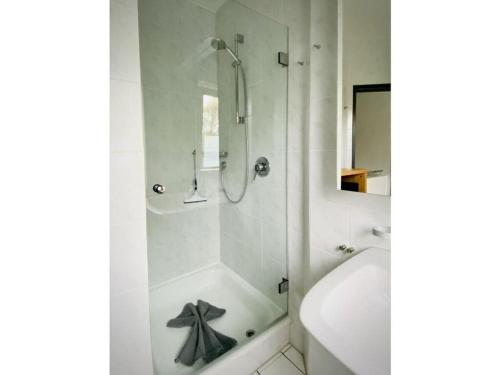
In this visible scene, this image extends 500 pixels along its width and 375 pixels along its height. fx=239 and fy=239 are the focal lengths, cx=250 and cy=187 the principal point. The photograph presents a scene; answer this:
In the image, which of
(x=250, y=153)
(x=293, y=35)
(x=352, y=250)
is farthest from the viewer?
(x=250, y=153)

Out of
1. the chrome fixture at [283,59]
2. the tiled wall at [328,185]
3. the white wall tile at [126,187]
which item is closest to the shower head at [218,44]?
the chrome fixture at [283,59]

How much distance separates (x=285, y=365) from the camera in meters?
1.34

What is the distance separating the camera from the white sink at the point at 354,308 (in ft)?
2.00

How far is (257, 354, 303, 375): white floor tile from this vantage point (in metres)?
1.30

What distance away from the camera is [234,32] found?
161 centimetres

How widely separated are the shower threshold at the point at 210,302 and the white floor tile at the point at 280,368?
0.17 meters

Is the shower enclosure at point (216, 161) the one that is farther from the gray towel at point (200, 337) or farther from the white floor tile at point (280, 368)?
the white floor tile at point (280, 368)

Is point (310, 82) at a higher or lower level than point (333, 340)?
higher

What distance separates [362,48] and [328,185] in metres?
0.57
